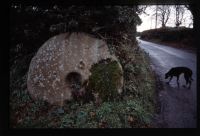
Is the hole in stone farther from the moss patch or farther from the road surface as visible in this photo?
the road surface

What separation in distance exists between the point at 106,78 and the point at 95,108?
1.36 ft

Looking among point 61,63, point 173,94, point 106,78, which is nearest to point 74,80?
point 61,63

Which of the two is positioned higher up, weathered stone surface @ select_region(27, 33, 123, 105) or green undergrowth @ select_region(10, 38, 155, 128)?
weathered stone surface @ select_region(27, 33, 123, 105)

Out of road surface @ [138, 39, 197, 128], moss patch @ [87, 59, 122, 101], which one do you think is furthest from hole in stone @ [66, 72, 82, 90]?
road surface @ [138, 39, 197, 128]

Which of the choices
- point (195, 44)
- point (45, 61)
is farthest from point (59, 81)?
point (195, 44)

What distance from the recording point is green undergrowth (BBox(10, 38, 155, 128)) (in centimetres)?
467

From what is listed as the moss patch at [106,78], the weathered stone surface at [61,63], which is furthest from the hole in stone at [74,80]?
the moss patch at [106,78]

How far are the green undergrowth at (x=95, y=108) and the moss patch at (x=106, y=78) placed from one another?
0.04ft

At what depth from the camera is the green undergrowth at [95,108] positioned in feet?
15.3

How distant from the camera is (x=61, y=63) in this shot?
4723 millimetres

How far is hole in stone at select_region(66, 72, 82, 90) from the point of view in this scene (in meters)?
4.68

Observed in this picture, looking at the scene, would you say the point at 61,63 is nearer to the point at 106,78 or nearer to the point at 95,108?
the point at 106,78

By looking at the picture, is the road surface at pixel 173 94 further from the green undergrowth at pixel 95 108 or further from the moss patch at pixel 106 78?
the moss patch at pixel 106 78

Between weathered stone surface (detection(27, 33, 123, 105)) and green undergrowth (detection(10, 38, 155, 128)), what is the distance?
98 mm
